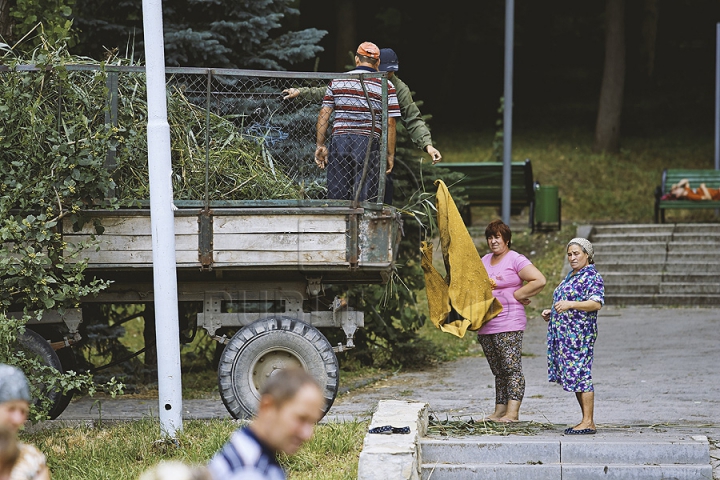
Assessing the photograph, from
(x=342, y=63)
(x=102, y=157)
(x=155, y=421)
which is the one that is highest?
(x=342, y=63)

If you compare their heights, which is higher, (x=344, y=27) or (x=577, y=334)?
(x=344, y=27)

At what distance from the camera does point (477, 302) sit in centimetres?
745

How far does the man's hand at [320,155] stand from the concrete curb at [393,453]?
2185 mm

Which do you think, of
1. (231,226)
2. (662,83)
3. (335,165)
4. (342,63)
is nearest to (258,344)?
(231,226)

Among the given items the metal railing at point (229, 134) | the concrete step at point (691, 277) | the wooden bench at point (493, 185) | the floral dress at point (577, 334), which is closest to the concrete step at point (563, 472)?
the floral dress at point (577, 334)

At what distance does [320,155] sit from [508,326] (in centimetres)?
190

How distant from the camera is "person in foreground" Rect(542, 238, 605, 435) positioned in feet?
22.7

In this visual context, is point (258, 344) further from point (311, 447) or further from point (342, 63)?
point (342, 63)

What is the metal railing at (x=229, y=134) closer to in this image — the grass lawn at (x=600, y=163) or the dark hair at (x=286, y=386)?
the dark hair at (x=286, y=386)

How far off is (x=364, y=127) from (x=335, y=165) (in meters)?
0.35

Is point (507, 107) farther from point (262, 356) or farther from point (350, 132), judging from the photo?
point (262, 356)

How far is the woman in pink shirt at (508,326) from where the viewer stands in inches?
294

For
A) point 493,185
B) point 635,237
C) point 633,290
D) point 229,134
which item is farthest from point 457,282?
point 493,185

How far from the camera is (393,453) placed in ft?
19.2
